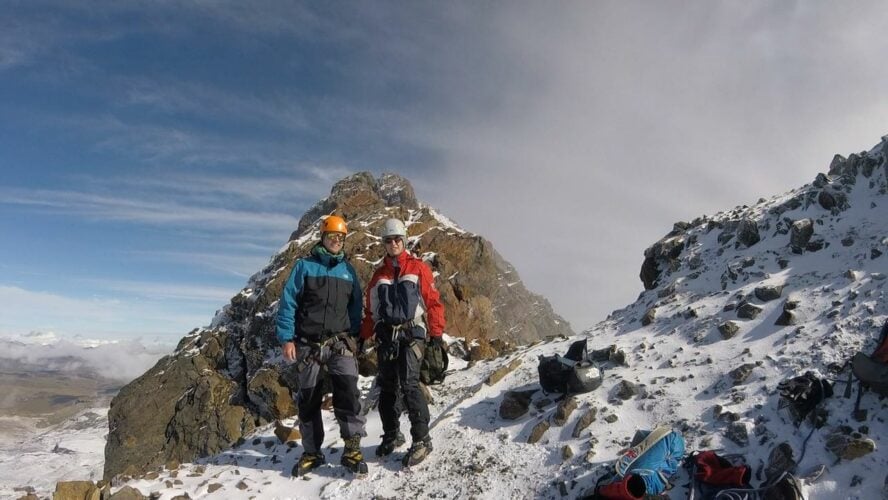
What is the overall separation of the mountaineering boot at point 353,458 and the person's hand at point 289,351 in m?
1.67

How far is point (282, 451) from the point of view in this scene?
342 inches

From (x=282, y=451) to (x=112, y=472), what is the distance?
46358 mm

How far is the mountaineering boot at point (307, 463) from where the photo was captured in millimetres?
7316

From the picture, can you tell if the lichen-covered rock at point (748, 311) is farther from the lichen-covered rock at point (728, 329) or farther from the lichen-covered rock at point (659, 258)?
the lichen-covered rock at point (659, 258)

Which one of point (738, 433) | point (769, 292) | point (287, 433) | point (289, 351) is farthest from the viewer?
point (287, 433)

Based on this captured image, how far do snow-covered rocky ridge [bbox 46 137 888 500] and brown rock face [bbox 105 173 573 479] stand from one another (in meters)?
23.7

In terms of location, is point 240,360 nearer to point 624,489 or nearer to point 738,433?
point 624,489

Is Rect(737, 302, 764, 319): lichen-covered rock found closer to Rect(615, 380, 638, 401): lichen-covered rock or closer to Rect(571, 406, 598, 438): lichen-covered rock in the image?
Rect(615, 380, 638, 401): lichen-covered rock

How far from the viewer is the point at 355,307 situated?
7699 mm

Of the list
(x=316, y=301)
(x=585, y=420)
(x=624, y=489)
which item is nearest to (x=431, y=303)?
(x=316, y=301)

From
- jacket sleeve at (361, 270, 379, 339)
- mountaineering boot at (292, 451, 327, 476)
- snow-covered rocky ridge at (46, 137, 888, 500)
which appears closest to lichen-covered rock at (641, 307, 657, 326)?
snow-covered rocky ridge at (46, 137, 888, 500)

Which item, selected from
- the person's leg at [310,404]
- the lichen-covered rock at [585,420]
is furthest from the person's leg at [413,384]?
the lichen-covered rock at [585,420]

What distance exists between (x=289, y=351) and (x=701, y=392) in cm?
679

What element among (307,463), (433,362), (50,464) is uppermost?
(433,362)
